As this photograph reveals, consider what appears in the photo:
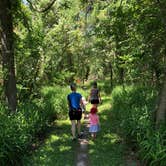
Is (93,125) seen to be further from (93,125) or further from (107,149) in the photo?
(107,149)

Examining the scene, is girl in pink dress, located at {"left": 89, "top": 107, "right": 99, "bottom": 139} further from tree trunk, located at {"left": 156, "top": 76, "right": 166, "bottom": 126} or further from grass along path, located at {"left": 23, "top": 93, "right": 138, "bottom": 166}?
tree trunk, located at {"left": 156, "top": 76, "right": 166, "bottom": 126}

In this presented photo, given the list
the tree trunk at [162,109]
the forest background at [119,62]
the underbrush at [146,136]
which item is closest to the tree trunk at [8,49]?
the forest background at [119,62]

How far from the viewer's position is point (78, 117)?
11367mm

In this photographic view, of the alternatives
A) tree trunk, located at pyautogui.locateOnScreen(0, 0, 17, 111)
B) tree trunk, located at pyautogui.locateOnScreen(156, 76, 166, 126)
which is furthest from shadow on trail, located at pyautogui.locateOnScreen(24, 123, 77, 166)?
tree trunk, located at pyautogui.locateOnScreen(156, 76, 166, 126)

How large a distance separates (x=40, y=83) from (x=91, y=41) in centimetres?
1811

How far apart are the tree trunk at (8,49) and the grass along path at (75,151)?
1.80 metres

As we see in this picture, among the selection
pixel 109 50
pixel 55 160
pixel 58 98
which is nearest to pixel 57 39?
pixel 109 50

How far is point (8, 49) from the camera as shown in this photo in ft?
34.8

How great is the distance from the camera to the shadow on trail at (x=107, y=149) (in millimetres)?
8695

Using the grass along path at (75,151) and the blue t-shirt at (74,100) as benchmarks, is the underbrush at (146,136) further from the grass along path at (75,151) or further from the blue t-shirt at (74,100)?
the blue t-shirt at (74,100)

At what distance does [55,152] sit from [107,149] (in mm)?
1472

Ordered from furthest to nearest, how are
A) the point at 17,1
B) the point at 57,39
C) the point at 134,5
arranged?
1. the point at 57,39
2. the point at 134,5
3. the point at 17,1

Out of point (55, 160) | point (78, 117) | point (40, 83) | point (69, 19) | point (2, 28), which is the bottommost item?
point (55, 160)

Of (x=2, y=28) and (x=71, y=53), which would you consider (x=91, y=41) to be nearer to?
(x=71, y=53)
